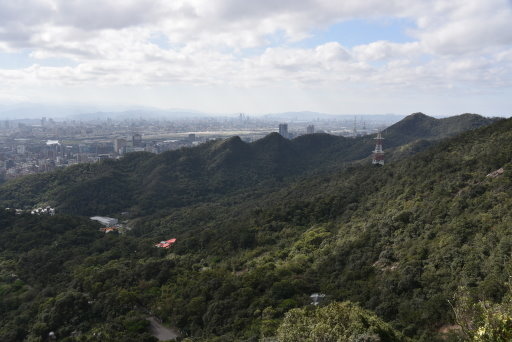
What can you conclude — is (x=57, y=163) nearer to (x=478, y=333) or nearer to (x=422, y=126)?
(x=422, y=126)

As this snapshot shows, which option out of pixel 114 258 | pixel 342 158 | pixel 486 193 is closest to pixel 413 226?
pixel 486 193

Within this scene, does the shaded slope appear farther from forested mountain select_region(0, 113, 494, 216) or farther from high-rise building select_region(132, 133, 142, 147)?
high-rise building select_region(132, 133, 142, 147)

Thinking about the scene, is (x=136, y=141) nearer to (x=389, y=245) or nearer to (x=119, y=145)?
(x=119, y=145)

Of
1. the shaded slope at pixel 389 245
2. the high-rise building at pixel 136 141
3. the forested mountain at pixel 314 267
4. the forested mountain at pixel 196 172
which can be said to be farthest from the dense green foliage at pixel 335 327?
the high-rise building at pixel 136 141

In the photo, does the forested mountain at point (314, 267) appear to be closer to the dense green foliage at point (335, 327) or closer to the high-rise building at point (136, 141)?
the dense green foliage at point (335, 327)

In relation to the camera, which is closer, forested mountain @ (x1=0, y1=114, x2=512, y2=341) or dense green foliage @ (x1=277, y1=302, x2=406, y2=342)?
dense green foliage @ (x1=277, y1=302, x2=406, y2=342)

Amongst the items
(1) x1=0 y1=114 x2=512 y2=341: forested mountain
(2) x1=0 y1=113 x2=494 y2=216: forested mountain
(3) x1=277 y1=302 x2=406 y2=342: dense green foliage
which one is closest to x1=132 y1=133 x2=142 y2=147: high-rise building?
(2) x1=0 y1=113 x2=494 y2=216: forested mountain

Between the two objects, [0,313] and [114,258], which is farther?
[114,258]
